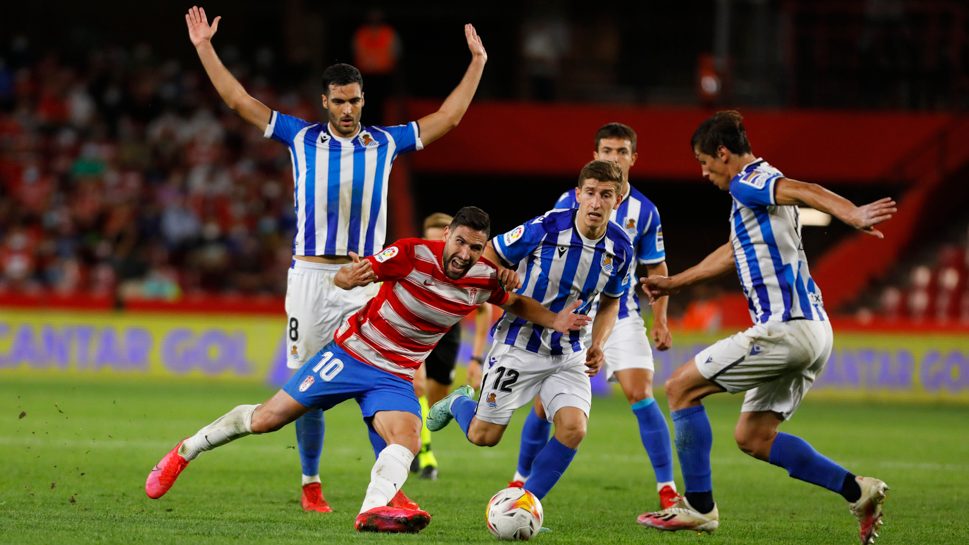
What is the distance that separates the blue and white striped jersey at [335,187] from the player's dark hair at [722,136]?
1.78 m

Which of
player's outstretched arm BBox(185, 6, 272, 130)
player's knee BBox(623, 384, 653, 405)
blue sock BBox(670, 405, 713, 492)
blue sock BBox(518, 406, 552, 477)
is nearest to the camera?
blue sock BBox(670, 405, 713, 492)

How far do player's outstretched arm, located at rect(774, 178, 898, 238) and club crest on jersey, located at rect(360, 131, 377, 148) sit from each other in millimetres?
2335

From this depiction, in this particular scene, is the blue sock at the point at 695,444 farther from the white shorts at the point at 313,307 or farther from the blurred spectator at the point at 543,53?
the blurred spectator at the point at 543,53

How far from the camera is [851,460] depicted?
10305mm

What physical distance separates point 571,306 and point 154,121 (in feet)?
52.5

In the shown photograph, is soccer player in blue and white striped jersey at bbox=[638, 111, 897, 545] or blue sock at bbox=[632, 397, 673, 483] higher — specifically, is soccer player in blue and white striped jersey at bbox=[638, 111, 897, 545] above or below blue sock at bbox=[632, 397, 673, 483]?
above

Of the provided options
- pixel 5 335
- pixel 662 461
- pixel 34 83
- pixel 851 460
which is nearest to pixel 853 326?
pixel 851 460

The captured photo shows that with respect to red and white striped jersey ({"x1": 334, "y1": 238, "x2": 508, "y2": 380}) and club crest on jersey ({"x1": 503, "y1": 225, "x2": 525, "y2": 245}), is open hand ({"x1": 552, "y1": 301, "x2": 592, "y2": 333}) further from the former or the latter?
club crest on jersey ({"x1": 503, "y1": 225, "x2": 525, "y2": 245})

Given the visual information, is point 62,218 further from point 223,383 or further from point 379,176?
point 379,176

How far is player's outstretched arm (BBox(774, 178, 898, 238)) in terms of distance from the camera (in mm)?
5660

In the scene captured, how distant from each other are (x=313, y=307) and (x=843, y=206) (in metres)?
2.87

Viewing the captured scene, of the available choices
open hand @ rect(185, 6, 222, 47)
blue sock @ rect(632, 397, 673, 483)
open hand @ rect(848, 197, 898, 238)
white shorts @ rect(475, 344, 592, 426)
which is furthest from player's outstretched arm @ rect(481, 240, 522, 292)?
open hand @ rect(185, 6, 222, 47)

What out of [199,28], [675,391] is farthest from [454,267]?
[199,28]

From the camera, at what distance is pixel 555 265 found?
687 centimetres
